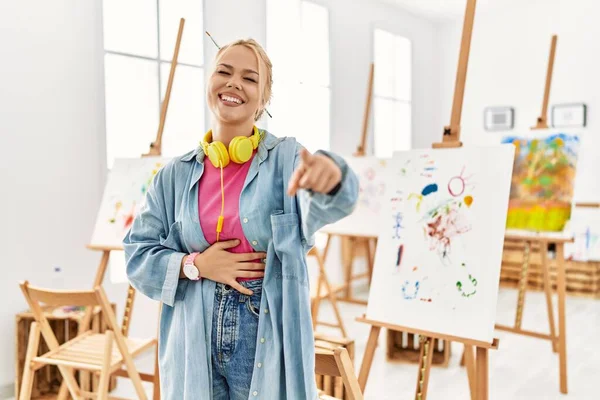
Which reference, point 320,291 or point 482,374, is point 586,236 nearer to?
point 320,291

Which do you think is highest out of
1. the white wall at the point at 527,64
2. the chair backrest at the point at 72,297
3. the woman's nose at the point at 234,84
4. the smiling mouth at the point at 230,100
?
the white wall at the point at 527,64

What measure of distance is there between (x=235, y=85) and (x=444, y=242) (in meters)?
1.22

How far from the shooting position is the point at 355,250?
5.26 meters

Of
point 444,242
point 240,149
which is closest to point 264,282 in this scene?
point 240,149

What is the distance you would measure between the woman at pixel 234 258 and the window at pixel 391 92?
4.38 metres

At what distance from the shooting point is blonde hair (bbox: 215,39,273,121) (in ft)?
4.22

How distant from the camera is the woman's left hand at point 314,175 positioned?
3.17ft

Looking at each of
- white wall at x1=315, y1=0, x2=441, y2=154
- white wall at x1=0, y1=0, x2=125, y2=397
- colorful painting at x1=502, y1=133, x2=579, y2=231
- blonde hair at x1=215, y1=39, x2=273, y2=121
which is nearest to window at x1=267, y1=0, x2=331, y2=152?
white wall at x1=315, y1=0, x2=441, y2=154

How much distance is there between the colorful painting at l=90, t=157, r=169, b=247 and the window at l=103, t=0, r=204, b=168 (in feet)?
0.80

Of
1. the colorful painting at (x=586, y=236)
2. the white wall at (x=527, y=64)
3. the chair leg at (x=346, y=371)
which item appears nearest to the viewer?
the chair leg at (x=346, y=371)

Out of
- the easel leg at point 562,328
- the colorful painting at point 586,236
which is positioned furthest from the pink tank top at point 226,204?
the colorful painting at point 586,236

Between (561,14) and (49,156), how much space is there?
4.85 metres

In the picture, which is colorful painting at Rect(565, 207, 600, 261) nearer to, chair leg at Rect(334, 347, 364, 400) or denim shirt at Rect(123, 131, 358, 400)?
chair leg at Rect(334, 347, 364, 400)

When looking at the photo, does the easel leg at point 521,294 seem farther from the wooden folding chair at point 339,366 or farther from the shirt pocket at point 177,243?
the shirt pocket at point 177,243
